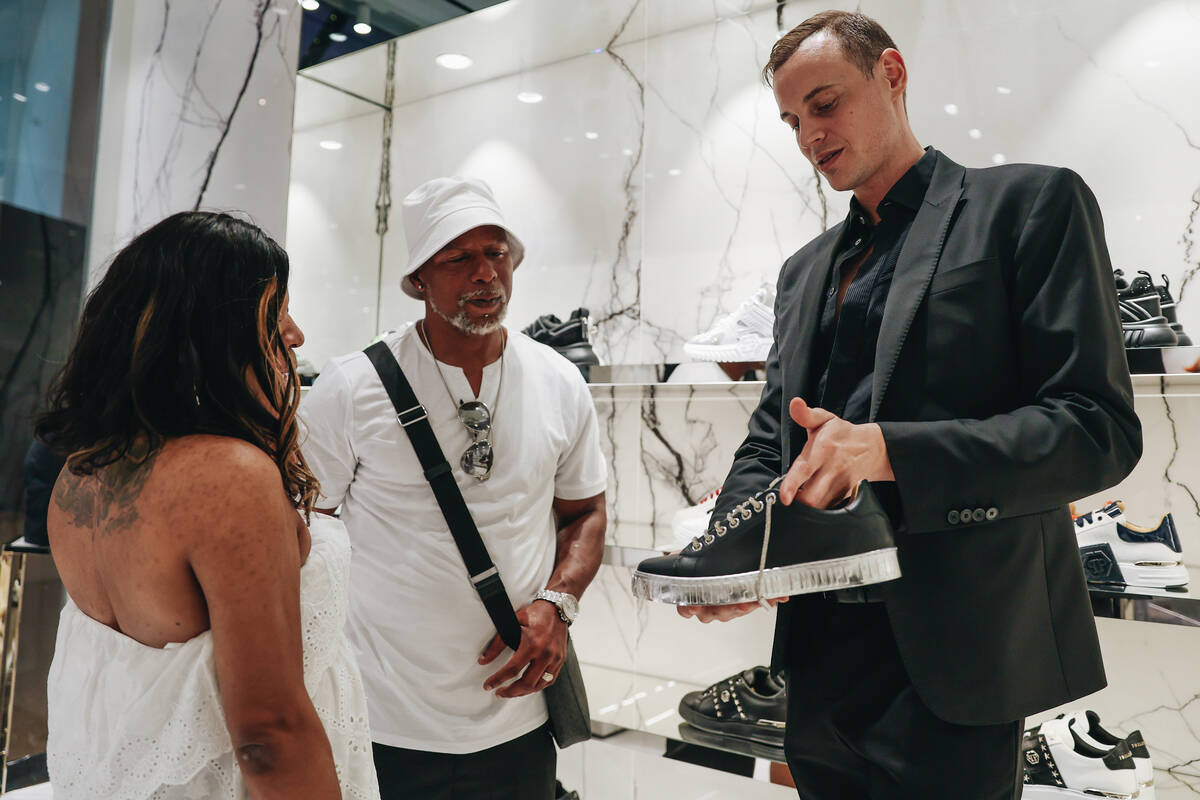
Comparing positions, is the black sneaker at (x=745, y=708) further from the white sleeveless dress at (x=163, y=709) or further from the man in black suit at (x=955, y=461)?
the white sleeveless dress at (x=163, y=709)

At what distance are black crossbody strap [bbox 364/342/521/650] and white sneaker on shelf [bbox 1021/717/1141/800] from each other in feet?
3.99

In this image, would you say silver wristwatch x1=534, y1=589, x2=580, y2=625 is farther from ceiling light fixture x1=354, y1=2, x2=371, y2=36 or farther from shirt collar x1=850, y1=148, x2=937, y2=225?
ceiling light fixture x1=354, y1=2, x2=371, y2=36

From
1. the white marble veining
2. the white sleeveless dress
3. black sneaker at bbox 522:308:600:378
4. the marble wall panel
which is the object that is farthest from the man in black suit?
the white marble veining

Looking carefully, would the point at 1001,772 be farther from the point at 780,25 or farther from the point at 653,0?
the point at 653,0

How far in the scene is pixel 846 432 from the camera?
1.00m

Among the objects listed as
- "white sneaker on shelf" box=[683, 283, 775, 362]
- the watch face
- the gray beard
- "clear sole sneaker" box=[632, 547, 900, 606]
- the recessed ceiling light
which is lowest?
the watch face

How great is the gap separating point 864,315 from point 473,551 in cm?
103

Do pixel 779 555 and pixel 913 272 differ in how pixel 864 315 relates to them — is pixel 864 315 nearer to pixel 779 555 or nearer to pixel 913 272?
pixel 913 272

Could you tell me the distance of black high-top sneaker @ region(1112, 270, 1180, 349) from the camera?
2.02 metres

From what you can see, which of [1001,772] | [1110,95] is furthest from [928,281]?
[1110,95]

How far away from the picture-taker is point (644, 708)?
3057mm

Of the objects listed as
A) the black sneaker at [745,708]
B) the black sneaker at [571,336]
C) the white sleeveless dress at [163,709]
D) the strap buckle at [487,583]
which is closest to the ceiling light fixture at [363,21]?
the black sneaker at [571,336]

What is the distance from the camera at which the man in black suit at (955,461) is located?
1.02 meters

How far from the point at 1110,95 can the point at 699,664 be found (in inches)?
90.7
